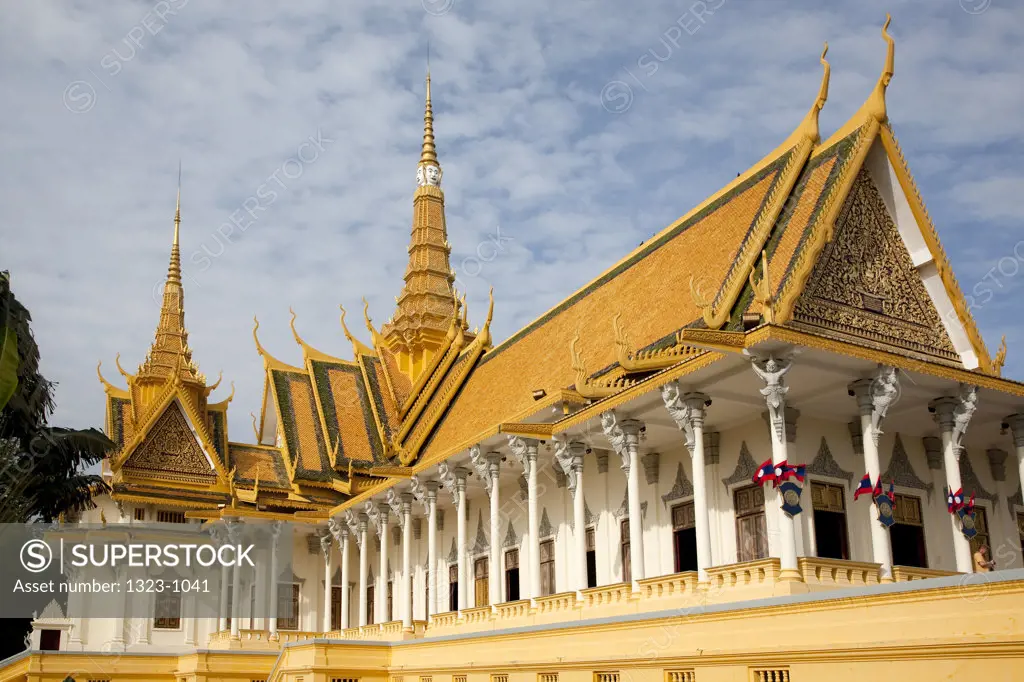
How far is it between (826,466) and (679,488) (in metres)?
2.60

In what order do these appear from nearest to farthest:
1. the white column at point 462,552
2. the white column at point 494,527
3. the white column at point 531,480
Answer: the white column at point 531,480 → the white column at point 494,527 → the white column at point 462,552

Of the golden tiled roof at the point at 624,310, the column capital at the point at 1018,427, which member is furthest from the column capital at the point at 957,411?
the golden tiled roof at the point at 624,310

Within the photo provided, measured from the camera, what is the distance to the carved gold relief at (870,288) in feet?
45.9

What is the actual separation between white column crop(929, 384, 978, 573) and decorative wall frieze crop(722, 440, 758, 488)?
2.69 metres

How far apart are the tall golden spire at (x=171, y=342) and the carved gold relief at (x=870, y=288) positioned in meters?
25.6

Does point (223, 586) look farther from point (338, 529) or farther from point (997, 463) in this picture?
point (997, 463)

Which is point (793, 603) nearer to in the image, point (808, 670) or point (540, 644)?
point (808, 670)

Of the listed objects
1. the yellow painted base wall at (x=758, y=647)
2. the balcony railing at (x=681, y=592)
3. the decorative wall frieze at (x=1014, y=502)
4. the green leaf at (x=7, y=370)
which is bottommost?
the yellow painted base wall at (x=758, y=647)

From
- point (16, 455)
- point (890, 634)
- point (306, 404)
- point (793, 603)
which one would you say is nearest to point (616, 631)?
point (793, 603)

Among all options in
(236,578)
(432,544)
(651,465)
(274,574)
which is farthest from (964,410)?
(236,578)

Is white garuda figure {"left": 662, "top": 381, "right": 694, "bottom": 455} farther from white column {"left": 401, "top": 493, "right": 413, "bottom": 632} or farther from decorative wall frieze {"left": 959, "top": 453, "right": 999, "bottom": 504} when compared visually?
white column {"left": 401, "top": 493, "right": 413, "bottom": 632}

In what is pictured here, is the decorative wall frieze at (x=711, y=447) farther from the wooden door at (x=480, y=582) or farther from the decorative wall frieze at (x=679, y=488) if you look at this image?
the wooden door at (x=480, y=582)

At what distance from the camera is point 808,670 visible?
9.82 m

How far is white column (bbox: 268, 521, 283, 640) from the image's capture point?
1086 inches
